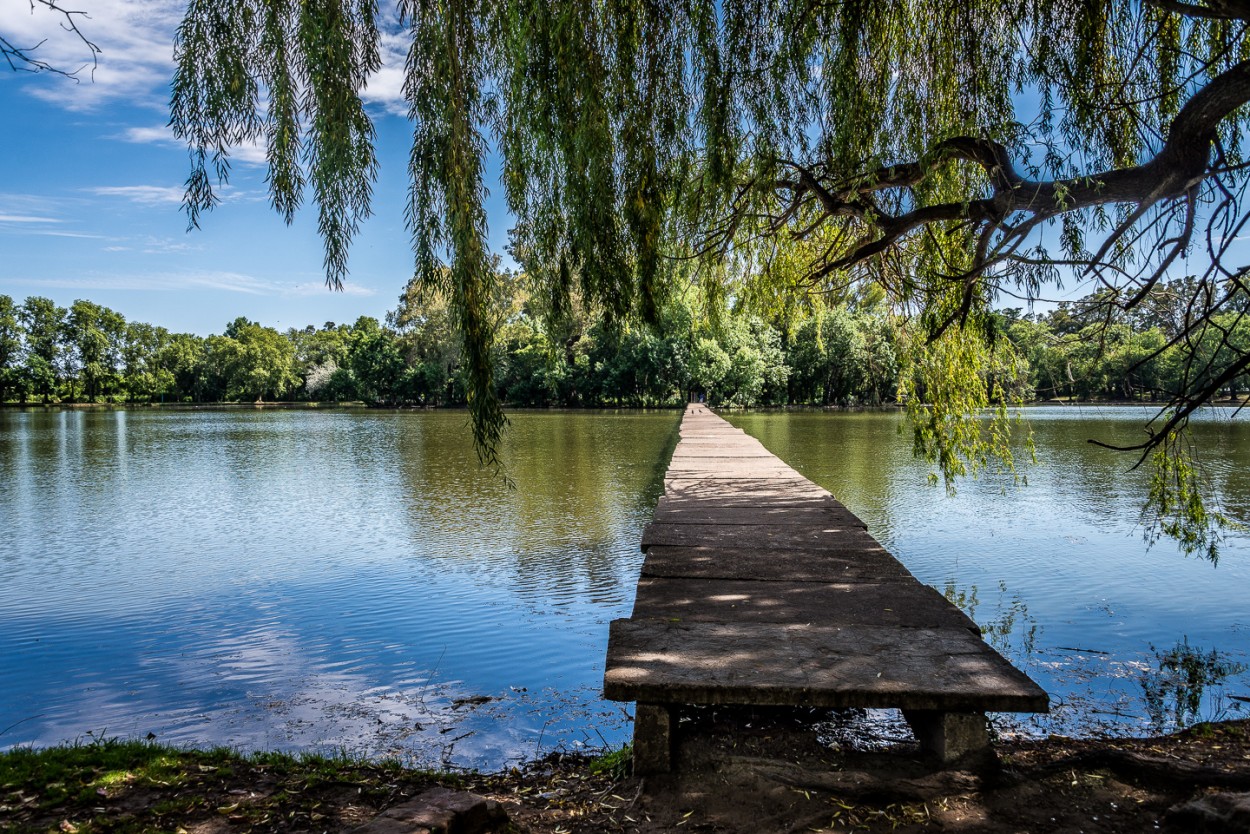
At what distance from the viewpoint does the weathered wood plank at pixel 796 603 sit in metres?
3.16

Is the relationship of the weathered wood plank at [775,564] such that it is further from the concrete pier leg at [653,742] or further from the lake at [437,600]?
the concrete pier leg at [653,742]

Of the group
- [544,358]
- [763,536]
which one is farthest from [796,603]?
[544,358]

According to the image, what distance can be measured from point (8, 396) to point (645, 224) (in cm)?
7647

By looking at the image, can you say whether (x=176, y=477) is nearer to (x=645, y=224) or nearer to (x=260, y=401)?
(x=645, y=224)

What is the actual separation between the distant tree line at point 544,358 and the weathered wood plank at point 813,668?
4.33 ft

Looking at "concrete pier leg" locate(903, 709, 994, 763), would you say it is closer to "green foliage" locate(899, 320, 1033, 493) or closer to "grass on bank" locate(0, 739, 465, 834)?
"grass on bank" locate(0, 739, 465, 834)

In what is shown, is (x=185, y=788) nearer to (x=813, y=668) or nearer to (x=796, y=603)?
(x=813, y=668)

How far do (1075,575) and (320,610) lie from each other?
18.4 feet

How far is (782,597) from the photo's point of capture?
351 centimetres

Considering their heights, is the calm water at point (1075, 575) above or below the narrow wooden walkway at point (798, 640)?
below

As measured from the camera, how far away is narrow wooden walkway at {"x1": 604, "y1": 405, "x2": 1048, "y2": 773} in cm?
236

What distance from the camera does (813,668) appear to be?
2.54 m

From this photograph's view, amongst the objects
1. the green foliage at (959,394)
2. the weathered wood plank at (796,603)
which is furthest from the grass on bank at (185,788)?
the green foliage at (959,394)

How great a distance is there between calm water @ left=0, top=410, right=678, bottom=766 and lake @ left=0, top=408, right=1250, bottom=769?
0.02m
